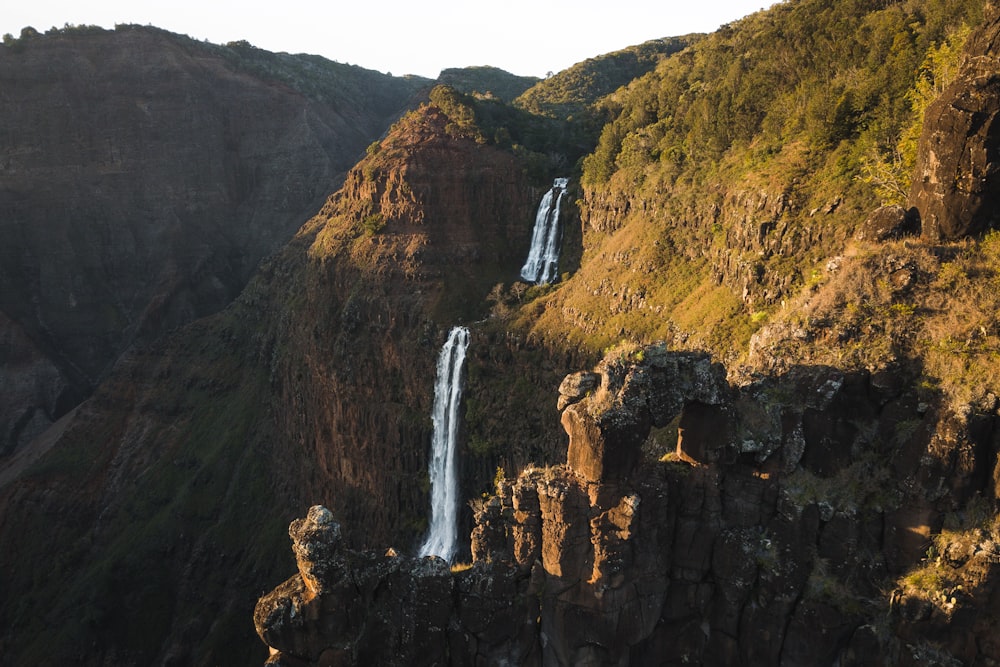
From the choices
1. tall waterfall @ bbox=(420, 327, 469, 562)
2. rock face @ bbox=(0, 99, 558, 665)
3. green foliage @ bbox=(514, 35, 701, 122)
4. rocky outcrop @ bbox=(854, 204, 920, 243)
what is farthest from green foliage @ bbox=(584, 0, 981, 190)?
green foliage @ bbox=(514, 35, 701, 122)

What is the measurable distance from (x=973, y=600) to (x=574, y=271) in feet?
104

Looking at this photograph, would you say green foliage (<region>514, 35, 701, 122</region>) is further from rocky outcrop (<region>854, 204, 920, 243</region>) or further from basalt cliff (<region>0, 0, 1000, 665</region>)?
rocky outcrop (<region>854, 204, 920, 243</region>)

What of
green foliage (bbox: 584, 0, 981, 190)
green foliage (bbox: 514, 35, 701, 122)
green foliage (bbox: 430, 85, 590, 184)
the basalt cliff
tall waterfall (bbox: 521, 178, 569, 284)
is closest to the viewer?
the basalt cliff

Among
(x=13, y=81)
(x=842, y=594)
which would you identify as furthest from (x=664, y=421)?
(x=13, y=81)

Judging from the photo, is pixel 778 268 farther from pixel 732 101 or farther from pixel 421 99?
pixel 421 99

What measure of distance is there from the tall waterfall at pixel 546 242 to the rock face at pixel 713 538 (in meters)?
30.1

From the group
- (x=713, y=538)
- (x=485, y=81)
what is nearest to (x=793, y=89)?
(x=713, y=538)

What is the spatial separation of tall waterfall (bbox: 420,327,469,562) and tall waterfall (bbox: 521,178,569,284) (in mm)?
8220

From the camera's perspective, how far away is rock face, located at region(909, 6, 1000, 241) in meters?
17.6

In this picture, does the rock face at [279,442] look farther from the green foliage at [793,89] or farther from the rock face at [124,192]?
the rock face at [124,192]

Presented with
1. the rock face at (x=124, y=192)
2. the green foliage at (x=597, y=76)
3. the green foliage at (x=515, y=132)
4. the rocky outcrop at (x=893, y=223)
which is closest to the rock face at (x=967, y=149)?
the rocky outcrop at (x=893, y=223)

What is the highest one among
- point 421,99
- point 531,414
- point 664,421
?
point 421,99

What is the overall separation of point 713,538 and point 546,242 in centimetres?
3395

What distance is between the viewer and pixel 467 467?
3947cm
